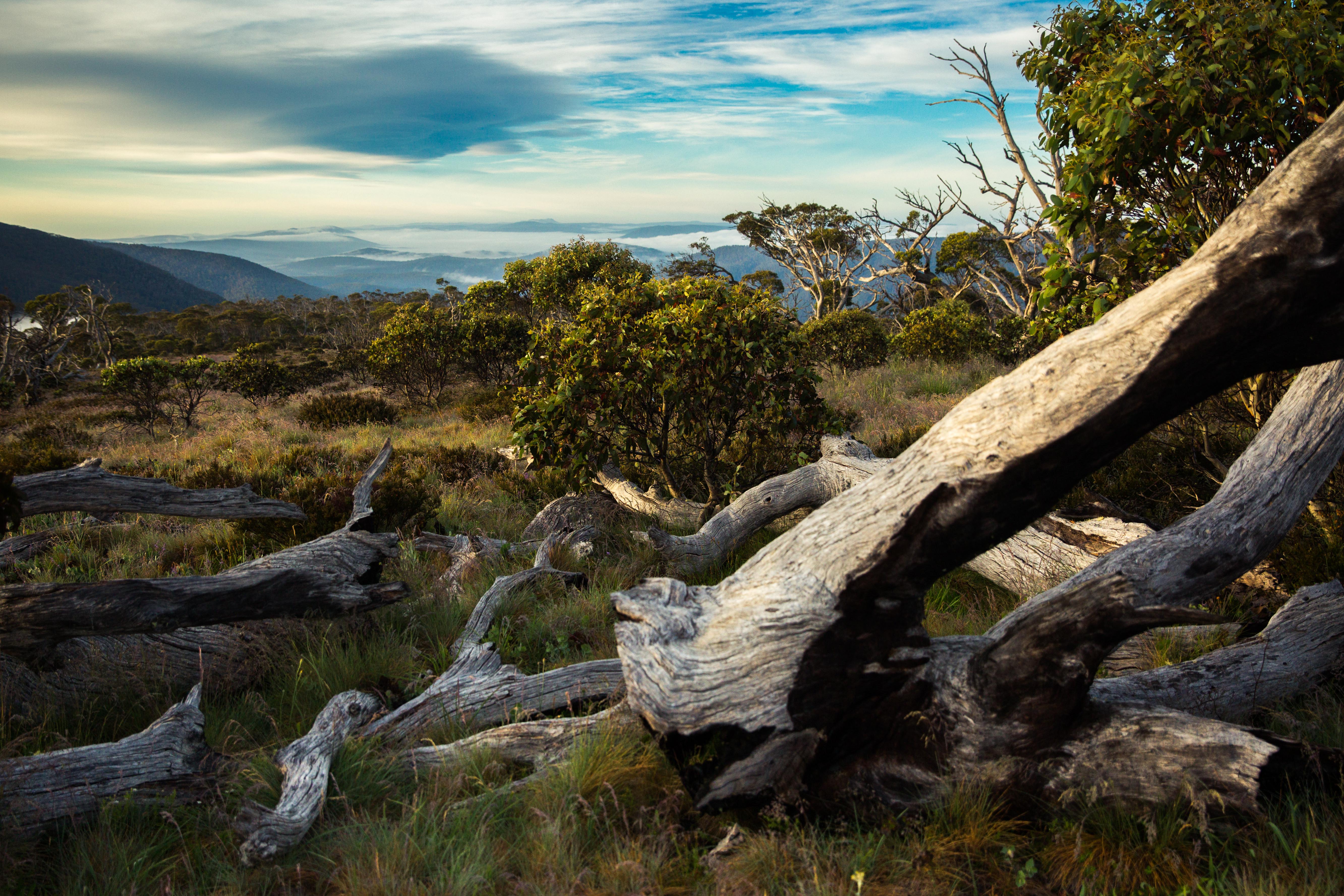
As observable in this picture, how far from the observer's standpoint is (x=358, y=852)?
251 centimetres

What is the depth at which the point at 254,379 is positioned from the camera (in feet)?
73.9

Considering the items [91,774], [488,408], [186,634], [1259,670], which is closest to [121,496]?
[186,634]

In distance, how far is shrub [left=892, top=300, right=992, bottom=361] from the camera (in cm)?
1920

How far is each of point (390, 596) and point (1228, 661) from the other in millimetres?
4458

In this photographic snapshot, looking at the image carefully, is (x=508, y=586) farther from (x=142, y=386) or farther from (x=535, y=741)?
(x=142, y=386)

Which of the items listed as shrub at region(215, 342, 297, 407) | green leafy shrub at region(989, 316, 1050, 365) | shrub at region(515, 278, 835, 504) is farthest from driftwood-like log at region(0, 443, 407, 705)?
shrub at region(215, 342, 297, 407)

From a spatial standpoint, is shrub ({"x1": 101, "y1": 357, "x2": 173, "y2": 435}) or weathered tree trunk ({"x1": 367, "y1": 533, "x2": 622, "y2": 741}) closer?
weathered tree trunk ({"x1": 367, "y1": 533, "x2": 622, "y2": 741})

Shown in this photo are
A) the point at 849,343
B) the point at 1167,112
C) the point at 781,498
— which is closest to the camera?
the point at 1167,112

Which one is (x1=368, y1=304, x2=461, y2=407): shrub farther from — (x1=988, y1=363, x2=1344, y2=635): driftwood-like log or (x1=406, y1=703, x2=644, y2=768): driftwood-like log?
(x1=988, y1=363, x2=1344, y2=635): driftwood-like log

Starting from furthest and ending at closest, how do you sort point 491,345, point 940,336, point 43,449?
point 491,345
point 940,336
point 43,449

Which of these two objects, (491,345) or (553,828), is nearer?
(553,828)

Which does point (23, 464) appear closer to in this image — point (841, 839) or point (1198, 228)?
point (841, 839)

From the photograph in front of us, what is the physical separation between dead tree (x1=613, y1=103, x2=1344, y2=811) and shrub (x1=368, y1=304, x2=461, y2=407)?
17936 mm

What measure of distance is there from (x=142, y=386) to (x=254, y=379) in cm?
461
